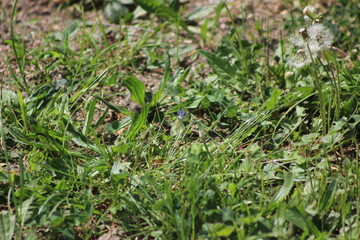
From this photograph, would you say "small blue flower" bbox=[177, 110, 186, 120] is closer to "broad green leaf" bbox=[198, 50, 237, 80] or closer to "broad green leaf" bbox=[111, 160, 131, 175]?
"broad green leaf" bbox=[111, 160, 131, 175]

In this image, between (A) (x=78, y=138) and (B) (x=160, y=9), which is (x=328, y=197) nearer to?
(A) (x=78, y=138)

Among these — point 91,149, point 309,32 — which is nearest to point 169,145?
point 91,149

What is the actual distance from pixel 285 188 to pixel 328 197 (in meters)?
0.18

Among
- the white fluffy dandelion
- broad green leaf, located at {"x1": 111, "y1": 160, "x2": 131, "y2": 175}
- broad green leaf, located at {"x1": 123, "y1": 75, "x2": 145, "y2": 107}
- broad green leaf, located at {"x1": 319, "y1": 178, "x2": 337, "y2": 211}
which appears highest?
the white fluffy dandelion

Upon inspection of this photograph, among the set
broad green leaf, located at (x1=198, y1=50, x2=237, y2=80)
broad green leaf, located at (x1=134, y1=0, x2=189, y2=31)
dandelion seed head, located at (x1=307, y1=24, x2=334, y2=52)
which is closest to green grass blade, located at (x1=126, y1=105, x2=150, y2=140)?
broad green leaf, located at (x1=198, y1=50, x2=237, y2=80)

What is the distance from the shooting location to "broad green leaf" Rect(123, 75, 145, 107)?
2428 millimetres

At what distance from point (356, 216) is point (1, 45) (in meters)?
2.69

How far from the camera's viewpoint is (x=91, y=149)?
2230mm

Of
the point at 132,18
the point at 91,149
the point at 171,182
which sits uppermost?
the point at 132,18

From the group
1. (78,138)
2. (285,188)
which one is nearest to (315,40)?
(285,188)

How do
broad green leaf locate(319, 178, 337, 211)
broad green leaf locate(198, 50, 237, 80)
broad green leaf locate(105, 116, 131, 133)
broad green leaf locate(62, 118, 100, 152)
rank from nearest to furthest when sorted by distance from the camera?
broad green leaf locate(319, 178, 337, 211), broad green leaf locate(62, 118, 100, 152), broad green leaf locate(105, 116, 131, 133), broad green leaf locate(198, 50, 237, 80)

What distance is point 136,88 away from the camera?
8.08 feet

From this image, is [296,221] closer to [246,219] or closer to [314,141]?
[246,219]

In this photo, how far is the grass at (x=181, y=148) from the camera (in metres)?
1.83
